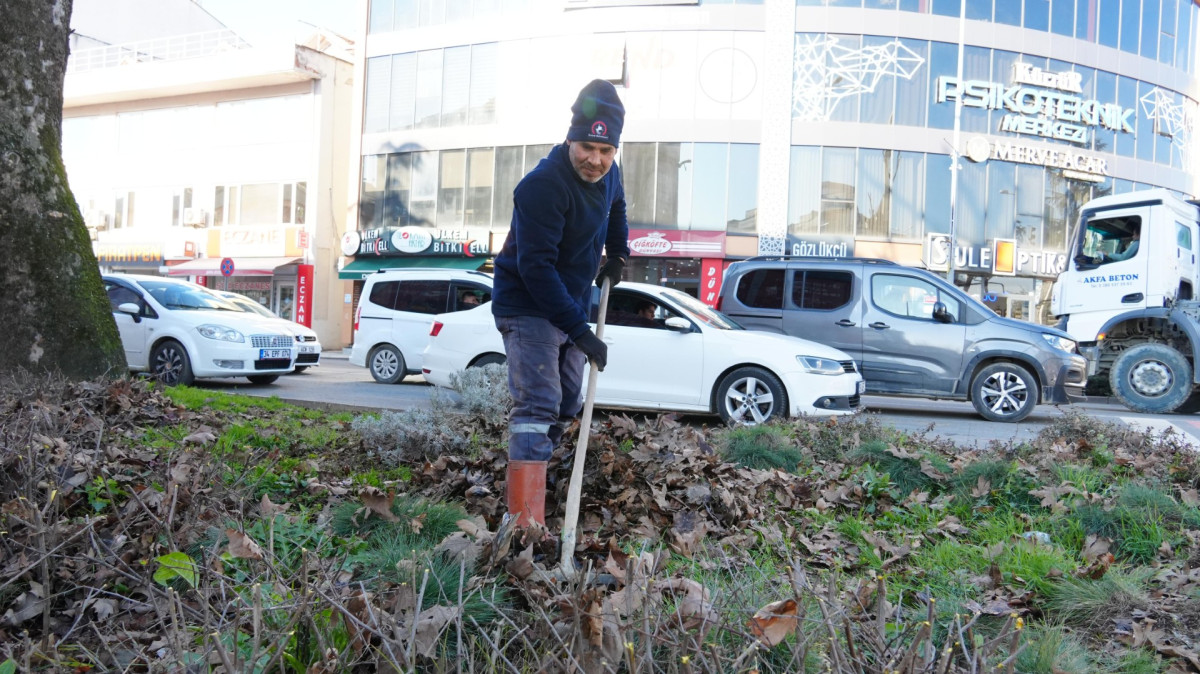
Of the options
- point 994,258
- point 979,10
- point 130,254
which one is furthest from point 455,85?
point 994,258

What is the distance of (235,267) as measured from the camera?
31281 millimetres

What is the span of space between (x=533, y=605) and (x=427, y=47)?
2938 centimetres

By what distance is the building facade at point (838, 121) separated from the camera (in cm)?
2547

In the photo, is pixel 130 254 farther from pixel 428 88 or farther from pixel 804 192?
pixel 804 192

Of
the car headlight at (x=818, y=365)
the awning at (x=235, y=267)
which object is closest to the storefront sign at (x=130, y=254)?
the awning at (x=235, y=267)

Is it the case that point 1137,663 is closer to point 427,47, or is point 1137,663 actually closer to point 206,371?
point 206,371

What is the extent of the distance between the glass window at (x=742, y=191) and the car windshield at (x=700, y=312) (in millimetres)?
16743

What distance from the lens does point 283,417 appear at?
6.23 meters

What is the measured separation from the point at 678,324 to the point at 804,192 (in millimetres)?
18135

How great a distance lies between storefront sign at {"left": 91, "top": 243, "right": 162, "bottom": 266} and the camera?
111ft

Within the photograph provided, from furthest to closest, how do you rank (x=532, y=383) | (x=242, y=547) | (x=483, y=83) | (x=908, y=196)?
(x=483, y=83), (x=908, y=196), (x=532, y=383), (x=242, y=547)

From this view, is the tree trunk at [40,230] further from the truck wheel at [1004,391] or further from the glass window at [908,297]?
the truck wheel at [1004,391]

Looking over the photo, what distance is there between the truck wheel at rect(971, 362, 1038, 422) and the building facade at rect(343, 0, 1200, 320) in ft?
50.2

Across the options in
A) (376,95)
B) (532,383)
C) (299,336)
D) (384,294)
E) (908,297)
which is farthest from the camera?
(376,95)
